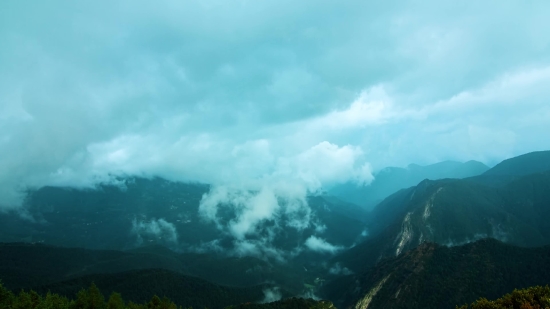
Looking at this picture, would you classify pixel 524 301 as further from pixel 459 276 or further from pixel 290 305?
pixel 459 276

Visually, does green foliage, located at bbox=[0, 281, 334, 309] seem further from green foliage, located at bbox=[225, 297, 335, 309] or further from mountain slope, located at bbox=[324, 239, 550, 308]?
mountain slope, located at bbox=[324, 239, 550, 308]

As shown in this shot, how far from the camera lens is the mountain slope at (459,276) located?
167 meters

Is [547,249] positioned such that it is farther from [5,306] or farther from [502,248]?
[5,306]

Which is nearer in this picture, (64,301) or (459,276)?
(64,301)

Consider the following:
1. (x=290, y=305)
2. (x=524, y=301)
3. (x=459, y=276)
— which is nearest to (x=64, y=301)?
(x=290, y=305)

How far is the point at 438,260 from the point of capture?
19312cm

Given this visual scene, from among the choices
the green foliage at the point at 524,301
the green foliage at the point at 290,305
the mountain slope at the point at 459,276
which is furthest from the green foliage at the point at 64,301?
the mountain slope at the point at 459,276

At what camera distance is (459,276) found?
580 feet

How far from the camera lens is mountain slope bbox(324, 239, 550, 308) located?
16675 cm

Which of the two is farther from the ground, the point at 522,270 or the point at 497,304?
the point at 497,304

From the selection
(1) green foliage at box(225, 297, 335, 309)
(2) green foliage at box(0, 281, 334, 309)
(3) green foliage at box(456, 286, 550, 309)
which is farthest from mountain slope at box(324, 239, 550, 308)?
(2) green foliage at box(0, 281, 334, 309)

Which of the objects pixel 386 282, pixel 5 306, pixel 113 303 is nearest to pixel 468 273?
pixel 386 282

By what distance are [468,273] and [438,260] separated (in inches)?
718

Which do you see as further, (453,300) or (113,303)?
(453,300)
